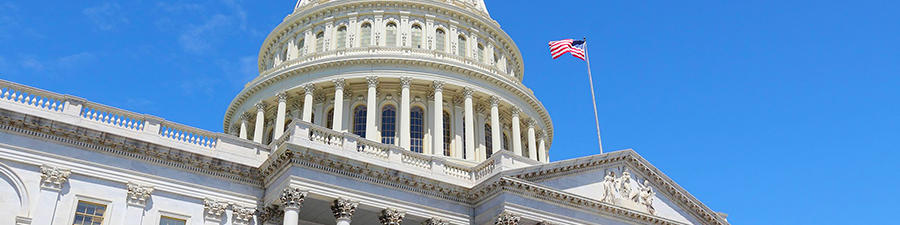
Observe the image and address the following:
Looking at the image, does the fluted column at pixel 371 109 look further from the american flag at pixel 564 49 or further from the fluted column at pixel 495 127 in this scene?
the american flag at pixel 564 49

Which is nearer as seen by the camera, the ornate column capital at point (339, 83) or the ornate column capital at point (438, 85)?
the ornate column capital at point (339, 83)

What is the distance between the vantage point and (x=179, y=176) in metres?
24.7

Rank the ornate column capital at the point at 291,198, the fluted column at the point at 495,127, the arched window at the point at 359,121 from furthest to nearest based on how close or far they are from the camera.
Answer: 1. the fluted column at the point at 495,127
2. the arched window at the point at 359,121
3. the ornate column capital at the point at 291,198

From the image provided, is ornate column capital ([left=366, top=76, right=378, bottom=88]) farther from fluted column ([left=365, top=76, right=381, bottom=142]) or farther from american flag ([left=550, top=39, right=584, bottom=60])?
american flag ([left=550, top=39, right=584, bottom=60])

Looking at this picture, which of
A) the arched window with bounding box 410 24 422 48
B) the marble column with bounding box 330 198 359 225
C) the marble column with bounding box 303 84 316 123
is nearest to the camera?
the marble column with bounding box 330 198 359 225

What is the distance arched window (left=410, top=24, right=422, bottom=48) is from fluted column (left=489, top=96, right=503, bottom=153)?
566 centimetres

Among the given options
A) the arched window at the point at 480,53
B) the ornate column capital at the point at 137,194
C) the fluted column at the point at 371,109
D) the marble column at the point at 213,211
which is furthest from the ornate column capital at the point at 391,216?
the arched window at the point at 480,53

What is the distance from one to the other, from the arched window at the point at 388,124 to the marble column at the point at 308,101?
4023 millimetres

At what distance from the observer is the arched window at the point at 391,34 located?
4534 centimetres

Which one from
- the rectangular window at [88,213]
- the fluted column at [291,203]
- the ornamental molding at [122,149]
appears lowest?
the rectangular window at [88,213]

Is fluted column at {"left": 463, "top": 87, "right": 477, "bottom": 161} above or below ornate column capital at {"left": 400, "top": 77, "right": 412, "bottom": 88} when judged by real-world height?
below

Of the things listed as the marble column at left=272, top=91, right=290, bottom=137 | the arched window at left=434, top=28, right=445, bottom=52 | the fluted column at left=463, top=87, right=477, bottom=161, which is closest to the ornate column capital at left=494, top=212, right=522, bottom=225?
the fluted column at left=463, top=87, right=477, bottom=161

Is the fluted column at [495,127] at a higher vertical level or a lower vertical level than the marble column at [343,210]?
higher

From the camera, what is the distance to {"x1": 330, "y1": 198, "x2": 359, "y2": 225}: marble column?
24.6 metres
